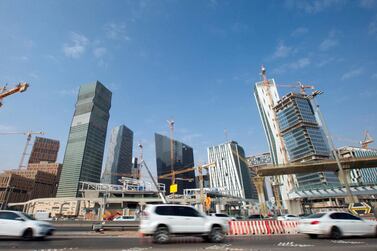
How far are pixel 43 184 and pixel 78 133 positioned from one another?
179 ft

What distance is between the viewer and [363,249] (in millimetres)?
8766

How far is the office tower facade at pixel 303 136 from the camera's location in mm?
121375

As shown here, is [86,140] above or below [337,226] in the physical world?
above

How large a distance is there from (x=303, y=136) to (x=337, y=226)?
5088 inches

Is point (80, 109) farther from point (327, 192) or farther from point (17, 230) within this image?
point (17, 230)

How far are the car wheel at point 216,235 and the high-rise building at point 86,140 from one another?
15986 centimetres

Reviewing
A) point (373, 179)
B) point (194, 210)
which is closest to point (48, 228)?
point (194, 210)

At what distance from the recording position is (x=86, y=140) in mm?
157750

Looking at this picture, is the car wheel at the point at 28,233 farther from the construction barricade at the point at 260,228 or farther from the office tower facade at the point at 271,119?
the office tower facade at the point at 271,119

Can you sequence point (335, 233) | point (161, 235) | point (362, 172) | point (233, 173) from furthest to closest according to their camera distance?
point (233, 173), point (362, 172), point (335, 233), point (161, 235)

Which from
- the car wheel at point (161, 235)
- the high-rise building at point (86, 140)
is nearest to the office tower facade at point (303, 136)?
the car wheel at point (161, 235)

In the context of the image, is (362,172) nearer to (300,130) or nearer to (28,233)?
(300,130)

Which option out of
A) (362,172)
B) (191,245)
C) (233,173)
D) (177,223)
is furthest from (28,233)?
(233,173)

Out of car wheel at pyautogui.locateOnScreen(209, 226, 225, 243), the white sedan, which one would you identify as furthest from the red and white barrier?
car wheel at pyautogui.locateOnScreen(209, 226, 225, 243)
